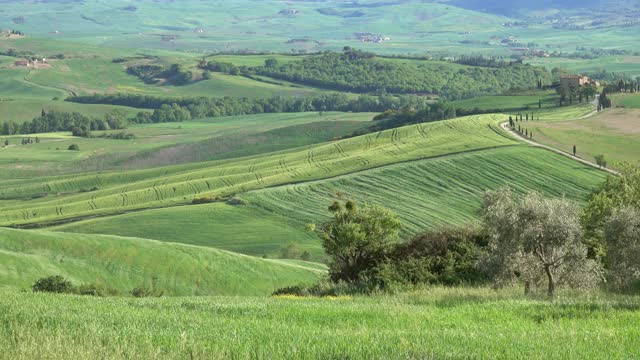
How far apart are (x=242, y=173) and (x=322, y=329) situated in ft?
395

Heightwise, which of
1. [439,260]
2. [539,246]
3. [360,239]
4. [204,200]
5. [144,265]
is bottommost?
[204,200]

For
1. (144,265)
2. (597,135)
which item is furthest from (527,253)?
(597,135)

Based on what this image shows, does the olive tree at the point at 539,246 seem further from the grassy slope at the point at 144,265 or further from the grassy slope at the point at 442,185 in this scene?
the grassy slope at the point at 442,185

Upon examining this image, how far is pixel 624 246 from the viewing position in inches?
1299

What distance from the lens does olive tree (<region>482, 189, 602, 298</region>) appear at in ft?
106

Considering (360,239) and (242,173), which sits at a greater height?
(360,239)

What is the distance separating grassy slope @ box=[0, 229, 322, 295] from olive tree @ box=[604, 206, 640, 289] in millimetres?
38958

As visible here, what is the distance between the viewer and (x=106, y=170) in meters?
171

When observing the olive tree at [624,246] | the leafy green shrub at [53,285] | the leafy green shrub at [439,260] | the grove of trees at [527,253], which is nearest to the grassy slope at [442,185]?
the leafy green shrub at [53,285]

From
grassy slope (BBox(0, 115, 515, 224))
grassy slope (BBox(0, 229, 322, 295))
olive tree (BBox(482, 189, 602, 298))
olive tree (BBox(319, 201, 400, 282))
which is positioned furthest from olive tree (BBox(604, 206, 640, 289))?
grassy slope (BBox(0, 115, 515, 224))

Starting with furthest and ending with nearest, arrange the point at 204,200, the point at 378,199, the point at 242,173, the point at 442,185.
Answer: the point at 242,173, the point at 204,200, the point at 442,185, the point at 378,199

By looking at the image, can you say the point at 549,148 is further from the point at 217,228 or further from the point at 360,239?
the point at 360,239

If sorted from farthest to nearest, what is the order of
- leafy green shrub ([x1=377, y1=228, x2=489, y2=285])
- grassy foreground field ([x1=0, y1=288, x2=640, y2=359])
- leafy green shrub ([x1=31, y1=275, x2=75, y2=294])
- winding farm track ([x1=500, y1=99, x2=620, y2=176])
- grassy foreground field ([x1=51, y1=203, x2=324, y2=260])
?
1. winding farm track ([x1=500, y1=99, x2=620, y2=176])
2. grassy foreground field ([x1=51, y1=203, x2=324, y2=260])
3. leafy green shrub ([x1=31, y1=275, x2=75, y2=294])
4. leafy green shrub ([x1=377, y1=228, x2=489, y2=285])
5. grassy foreground field ([x1=0, y1=288, x2=640, y2=359])

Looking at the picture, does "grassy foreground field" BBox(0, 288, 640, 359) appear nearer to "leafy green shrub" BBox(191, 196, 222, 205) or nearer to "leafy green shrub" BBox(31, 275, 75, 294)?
"leafy green shrub" BBox(31, 275, 75, 294)
